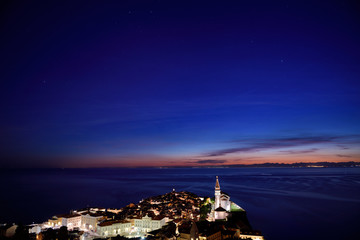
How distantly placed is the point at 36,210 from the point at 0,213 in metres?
4.93

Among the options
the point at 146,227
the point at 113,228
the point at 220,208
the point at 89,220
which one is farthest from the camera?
the point at 220,208

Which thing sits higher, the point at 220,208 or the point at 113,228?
the point at 220,208

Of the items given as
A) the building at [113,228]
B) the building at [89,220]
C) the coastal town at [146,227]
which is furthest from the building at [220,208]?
the building at [89,220]

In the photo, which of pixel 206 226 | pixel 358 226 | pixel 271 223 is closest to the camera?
pixel 206 226

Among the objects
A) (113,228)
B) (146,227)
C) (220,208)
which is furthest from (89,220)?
(220,208)

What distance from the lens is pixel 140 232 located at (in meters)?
27.5

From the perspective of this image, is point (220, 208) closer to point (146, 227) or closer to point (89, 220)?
point (146, 227)

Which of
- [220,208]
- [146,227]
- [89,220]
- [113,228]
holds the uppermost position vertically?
[220,208]

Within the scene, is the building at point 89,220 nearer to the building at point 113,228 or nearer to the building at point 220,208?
the building at point 113,228

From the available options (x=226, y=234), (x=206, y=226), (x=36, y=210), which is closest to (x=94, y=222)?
(x=206, y=226)

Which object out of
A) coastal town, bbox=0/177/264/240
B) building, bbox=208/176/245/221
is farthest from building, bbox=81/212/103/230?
building, bbox=208/176/245/221

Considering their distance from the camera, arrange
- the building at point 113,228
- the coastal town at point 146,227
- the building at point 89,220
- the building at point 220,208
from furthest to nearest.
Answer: the building at point 220,208 → the building at point 89,220 → the building at point 113,228 → the coastal town at point 146,227

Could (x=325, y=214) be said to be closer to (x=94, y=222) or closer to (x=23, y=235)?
(x=94, y=222)

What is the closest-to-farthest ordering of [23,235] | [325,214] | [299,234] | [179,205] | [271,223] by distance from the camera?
[23,235], [299,234], [271,223], [325,214], [179,205]
